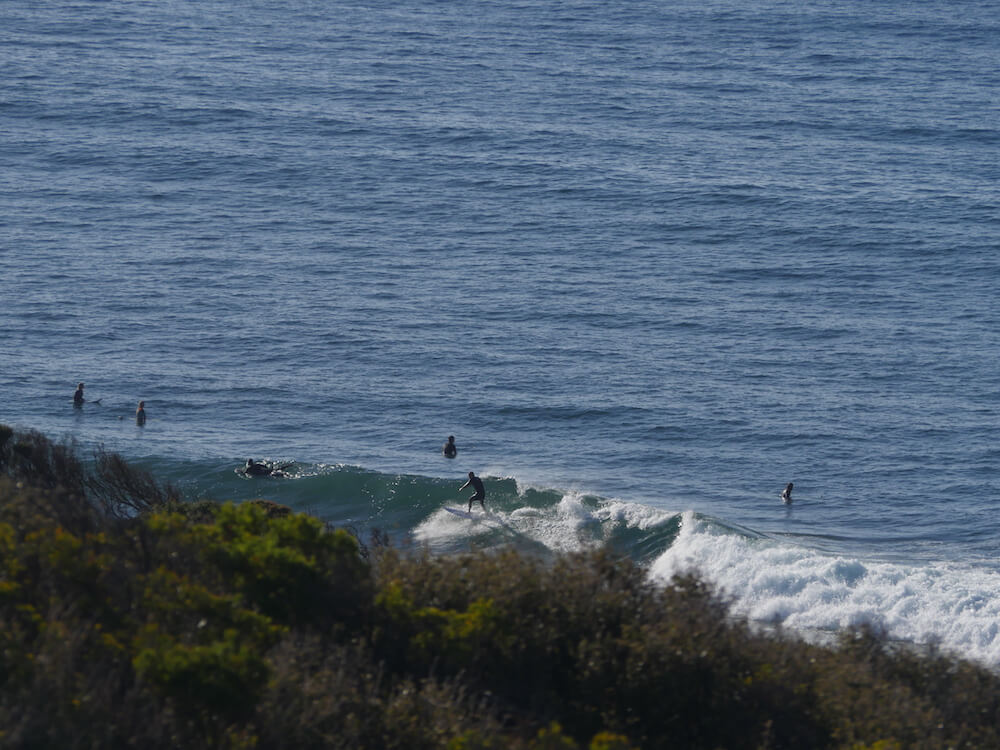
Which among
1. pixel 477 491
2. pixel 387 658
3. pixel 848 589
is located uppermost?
pixel 477 491

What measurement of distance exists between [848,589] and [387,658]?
16.7 metres

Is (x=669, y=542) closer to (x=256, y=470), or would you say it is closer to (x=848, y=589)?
(x=848, y=589)

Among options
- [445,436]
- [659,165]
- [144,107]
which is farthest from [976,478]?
[144,107]

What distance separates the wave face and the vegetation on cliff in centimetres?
1116

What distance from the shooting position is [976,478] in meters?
33.6

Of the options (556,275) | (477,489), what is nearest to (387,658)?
(477,489)

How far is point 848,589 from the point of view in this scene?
25906 mm

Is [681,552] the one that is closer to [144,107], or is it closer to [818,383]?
[818,383]

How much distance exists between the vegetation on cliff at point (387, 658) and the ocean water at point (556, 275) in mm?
6344

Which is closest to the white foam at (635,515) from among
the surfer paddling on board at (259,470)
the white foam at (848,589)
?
the white foam at (848,589)

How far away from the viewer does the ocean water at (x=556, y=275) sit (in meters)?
Answer: 30.5

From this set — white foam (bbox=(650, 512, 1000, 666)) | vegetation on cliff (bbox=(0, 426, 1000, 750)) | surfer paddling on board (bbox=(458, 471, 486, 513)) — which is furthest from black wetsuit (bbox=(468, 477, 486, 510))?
vegetation on cliff (bbox=(0, 426, 1000, 750))

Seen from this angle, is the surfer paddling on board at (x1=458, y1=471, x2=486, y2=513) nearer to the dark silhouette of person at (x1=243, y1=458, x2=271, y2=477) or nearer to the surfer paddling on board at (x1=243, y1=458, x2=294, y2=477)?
the surfer paddling on board at (x1=243, y1=458, x2=294, y2=477)

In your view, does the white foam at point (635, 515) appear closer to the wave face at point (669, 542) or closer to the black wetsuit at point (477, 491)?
the wave face at point (669, 542)
